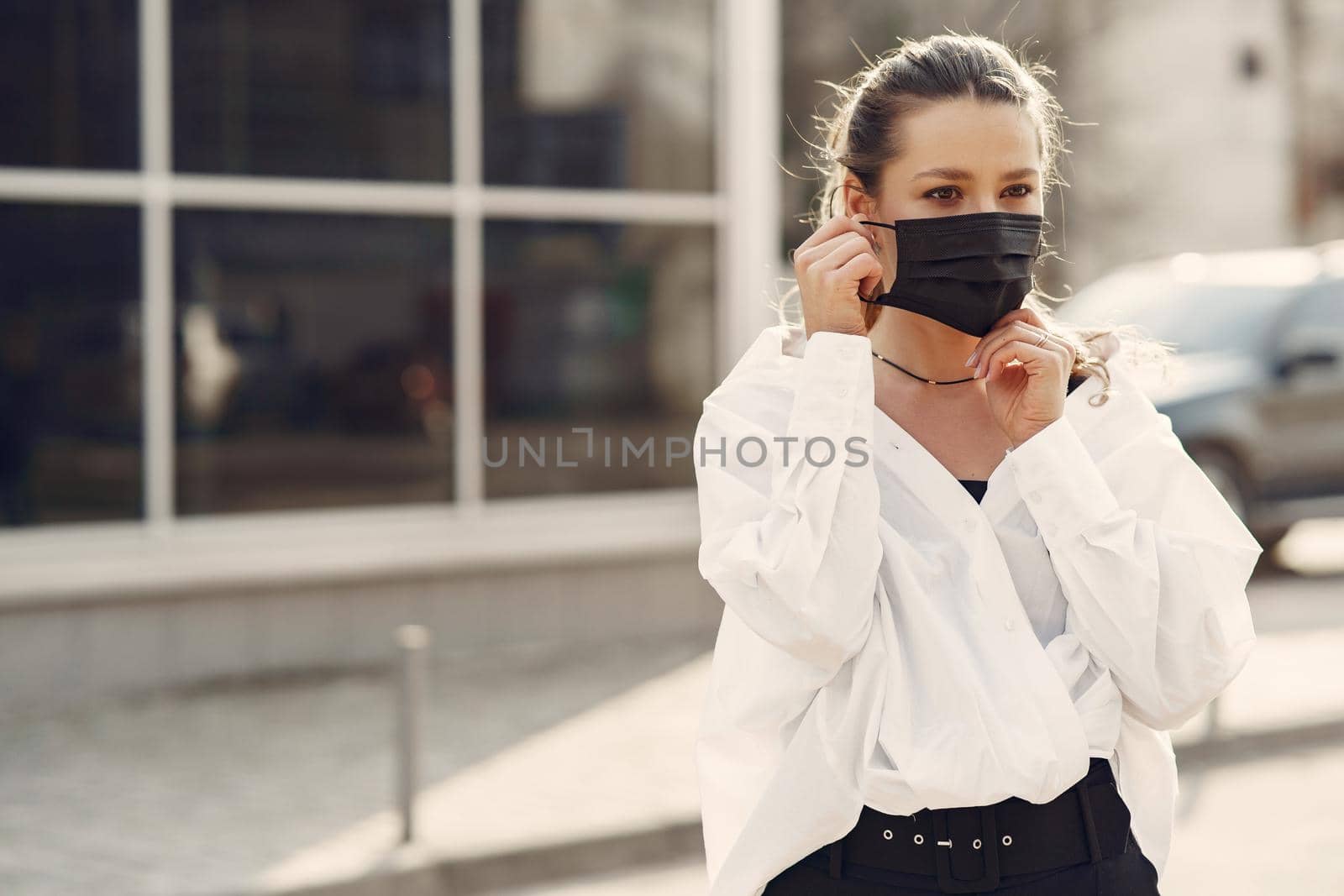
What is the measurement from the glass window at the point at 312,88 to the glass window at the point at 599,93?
1.14 ft

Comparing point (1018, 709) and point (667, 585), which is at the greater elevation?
point (1018, 709)

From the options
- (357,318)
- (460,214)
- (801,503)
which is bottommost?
(801,503)

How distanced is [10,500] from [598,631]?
3209 millimetres

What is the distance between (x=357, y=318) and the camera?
8508 mm

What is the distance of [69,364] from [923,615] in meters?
6.78

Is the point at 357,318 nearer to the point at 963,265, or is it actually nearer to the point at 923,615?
the point at 963,265

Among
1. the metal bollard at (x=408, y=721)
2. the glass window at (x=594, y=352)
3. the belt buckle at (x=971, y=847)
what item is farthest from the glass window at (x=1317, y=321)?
the belt buckle at (x=971, y=847)

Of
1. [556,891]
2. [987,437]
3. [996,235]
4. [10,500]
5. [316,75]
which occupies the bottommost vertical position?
[556,891]

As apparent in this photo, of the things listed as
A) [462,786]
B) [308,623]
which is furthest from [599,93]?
[462,786]

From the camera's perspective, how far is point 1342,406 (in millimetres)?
10266

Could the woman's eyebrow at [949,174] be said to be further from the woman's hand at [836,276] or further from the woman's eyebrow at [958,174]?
the woman's hand at [836,276]

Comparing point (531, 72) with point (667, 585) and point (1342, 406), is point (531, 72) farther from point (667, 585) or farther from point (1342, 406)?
point (1342, 406)

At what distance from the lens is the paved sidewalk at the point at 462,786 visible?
503cm

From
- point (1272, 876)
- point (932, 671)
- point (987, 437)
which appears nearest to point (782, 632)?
point (932, 671)
